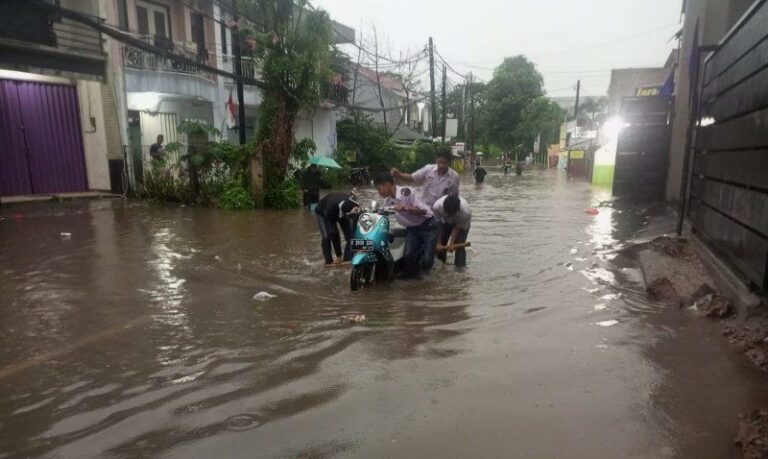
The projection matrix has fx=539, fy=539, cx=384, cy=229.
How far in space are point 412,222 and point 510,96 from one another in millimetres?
47627

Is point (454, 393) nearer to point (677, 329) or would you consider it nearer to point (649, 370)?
point (649, 370)

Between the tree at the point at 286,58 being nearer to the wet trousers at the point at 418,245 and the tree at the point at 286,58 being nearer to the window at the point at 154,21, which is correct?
the window at the point at 154,21

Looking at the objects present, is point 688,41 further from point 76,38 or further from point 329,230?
point 76,38

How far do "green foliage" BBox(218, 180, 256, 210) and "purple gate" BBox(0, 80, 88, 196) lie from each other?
5.10m

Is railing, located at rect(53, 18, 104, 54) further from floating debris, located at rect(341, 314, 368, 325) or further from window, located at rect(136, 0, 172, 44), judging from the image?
floating debris, located at rect(341, 314, 368, 325)

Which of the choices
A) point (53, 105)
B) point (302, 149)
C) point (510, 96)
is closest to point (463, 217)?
point (302, 149)

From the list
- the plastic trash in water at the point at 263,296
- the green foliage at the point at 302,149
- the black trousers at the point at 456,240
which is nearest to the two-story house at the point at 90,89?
the green foliage at the point at 302,149

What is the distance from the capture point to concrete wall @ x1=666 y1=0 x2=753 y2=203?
898 centimetres

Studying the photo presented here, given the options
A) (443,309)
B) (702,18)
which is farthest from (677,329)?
(702,18)

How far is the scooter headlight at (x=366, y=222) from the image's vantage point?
595cm

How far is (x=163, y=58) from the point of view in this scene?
16859 mm

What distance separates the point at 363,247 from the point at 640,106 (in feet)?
36.1

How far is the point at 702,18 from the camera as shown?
9.59 metres

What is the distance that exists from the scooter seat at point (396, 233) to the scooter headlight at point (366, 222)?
65cm
